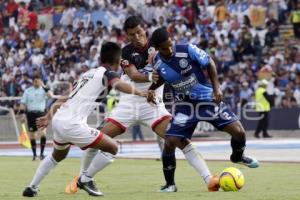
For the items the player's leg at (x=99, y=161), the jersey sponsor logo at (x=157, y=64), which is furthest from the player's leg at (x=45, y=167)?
the jersey sponsor logo at (x=157, y=64)

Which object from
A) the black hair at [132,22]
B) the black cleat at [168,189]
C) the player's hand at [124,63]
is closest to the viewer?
the black cleat at [168,189]

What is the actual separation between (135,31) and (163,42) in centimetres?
170

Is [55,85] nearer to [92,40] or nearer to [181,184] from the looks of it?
[92,40]

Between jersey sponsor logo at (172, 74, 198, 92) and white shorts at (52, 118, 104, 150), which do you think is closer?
white shorts at (52, 118, 104, 150)

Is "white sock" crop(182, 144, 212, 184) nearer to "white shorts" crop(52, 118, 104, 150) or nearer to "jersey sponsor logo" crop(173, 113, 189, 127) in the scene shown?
"jersey sponsor logo" crop(173, 113, 189, 127)

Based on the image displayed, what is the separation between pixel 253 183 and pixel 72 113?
355 cm

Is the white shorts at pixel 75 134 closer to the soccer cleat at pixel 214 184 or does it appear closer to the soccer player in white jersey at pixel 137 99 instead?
the soccer cleat at pixel 214 184

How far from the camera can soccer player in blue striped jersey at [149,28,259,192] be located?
12.6 meters

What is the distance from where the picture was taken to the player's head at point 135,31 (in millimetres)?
13922

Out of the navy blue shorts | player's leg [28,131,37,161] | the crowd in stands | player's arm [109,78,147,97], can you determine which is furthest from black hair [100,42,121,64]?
the crowd in stands

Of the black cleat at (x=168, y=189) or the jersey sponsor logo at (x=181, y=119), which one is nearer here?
the jersey sponsor logo at (x=181, y=119)

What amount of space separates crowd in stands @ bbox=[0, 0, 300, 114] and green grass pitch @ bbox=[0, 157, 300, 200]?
40.3 ft

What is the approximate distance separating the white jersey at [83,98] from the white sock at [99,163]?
0.69 metres

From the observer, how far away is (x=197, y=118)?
12789mm
